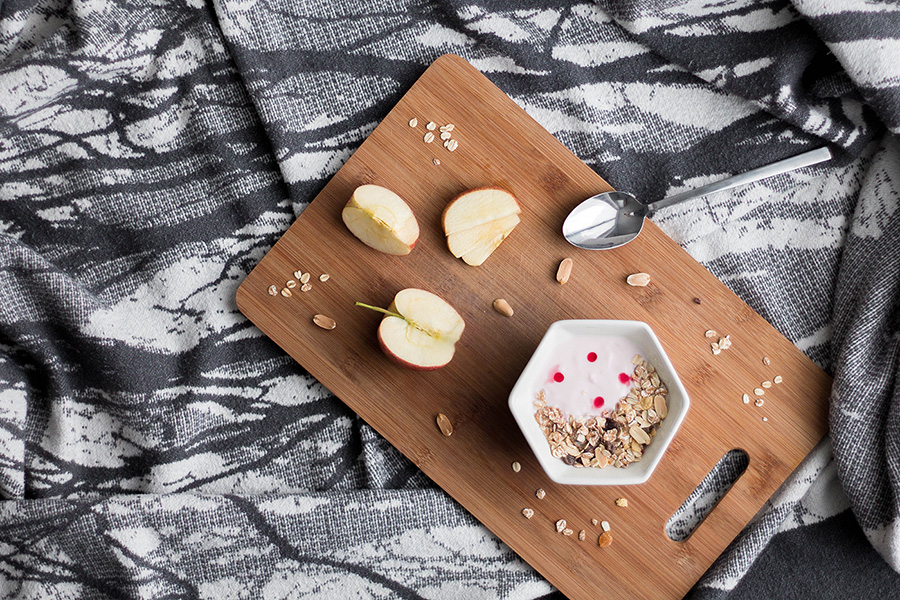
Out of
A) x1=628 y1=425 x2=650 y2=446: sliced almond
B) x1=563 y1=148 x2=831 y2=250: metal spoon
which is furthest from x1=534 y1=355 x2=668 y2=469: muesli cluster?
x1=563 y1=148 x2=831 y2=250: metal spoon

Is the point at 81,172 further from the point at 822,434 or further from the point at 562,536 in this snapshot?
the point at 822,434

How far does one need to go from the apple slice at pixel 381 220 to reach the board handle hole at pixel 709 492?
A: 0.61 meters

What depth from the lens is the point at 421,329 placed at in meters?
1.05

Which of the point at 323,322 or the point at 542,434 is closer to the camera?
the point at 542,434

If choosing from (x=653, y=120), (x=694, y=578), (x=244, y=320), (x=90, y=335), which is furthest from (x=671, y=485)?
(x=90, y=335)

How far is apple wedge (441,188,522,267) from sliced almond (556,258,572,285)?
10 cm

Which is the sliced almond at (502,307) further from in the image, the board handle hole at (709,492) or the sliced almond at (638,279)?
the board handle hole at (709,492)

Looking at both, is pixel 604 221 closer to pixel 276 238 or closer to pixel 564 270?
pixel 564 270

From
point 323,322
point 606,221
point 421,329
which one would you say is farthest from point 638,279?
point 323,322

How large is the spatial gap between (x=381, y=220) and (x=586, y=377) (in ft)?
1.25

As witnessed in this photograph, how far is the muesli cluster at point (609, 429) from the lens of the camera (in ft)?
3.23

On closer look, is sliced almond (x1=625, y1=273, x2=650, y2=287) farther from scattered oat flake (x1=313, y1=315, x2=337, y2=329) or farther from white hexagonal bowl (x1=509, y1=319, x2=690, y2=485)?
scattered oat flake (x1=313, y1=315, x2=337, y2=329)

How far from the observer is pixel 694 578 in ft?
3.57

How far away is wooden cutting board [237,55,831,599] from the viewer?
1081 millimetres
